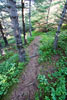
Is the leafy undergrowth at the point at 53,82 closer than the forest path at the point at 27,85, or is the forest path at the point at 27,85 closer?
the leafy undergrowth at the point at 53,82

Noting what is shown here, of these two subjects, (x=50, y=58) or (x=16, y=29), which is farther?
(x=50, y=58)

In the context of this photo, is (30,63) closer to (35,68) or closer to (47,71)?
(35,68)

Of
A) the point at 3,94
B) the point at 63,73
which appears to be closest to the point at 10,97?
the point at 3,94

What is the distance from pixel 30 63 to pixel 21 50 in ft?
4.17

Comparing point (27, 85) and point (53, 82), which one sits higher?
point (53, 82)

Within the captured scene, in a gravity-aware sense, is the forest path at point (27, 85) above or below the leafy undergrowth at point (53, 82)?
below

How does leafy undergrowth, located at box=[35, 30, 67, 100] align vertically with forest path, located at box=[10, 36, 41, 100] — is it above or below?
above

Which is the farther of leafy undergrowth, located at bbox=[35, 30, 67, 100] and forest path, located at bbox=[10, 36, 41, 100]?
forest path, located at bbox=[10, 36, 41, 100]

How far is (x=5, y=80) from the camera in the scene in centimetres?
295

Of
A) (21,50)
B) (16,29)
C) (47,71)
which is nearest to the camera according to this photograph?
(16,29)

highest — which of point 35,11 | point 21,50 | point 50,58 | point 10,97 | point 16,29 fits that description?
point 35,11

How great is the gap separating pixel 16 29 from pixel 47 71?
10.3 ft

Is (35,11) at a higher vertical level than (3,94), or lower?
higher

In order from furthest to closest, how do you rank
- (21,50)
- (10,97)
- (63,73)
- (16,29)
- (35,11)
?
(35,11)
(21,50)
(63,73)
(16,29)
(10,97)
